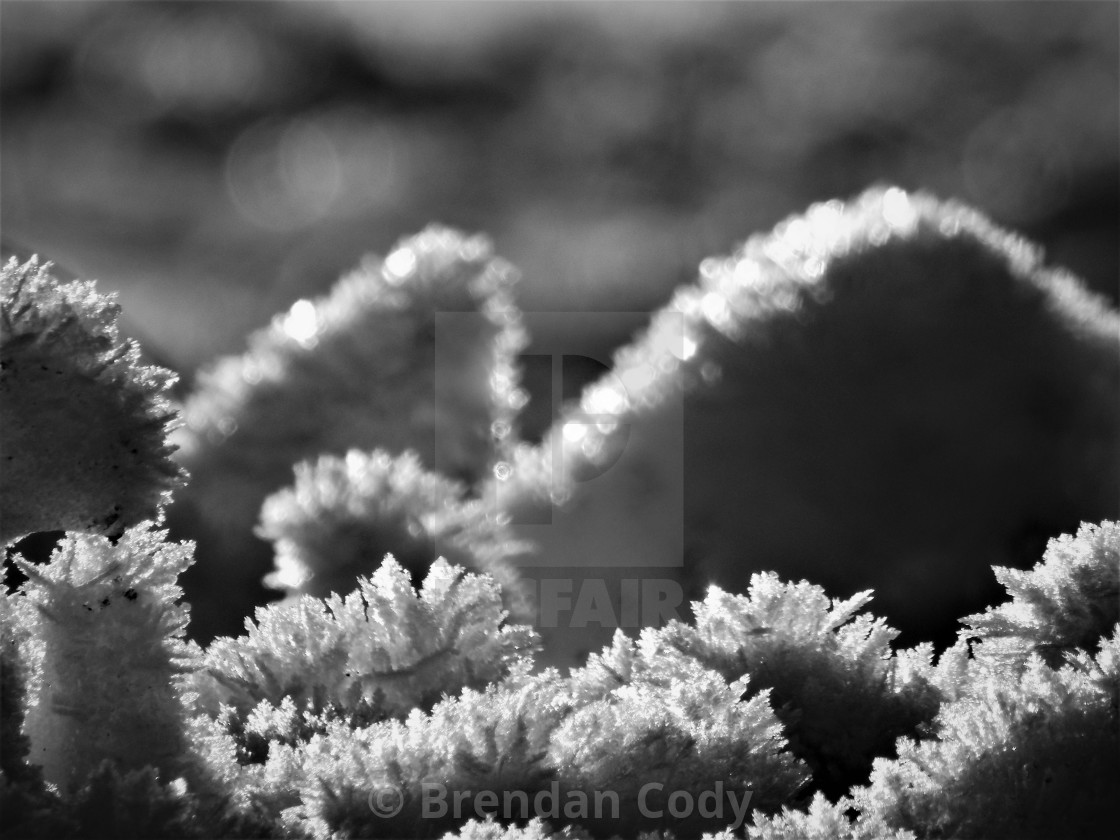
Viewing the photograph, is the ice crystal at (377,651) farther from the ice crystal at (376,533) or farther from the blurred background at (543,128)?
the blurred background at (543,128)

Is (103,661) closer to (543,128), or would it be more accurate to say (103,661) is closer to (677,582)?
(677,582)

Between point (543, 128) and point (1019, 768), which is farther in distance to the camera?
point (543, 128)

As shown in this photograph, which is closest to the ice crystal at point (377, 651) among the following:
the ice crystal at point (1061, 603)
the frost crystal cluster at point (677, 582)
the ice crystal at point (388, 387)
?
the frost crystal cluster at point (677, 582)

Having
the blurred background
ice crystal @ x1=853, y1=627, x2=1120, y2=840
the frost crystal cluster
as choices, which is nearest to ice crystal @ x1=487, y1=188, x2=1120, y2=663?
the frost crystal cluster

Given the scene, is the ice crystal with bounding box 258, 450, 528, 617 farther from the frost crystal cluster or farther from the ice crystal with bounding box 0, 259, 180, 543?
the ice crystal with bounding box 0, 259, 180, 543

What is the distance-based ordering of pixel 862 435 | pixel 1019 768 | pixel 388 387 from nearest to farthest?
pixel 1019 768 < pixel 862 435 < pixel 388 387

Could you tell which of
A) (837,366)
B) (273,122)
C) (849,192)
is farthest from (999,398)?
(273,122)

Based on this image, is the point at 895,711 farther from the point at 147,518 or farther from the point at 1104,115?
the point at 1104,115

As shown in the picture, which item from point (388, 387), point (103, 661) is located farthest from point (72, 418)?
point (388, 387)
